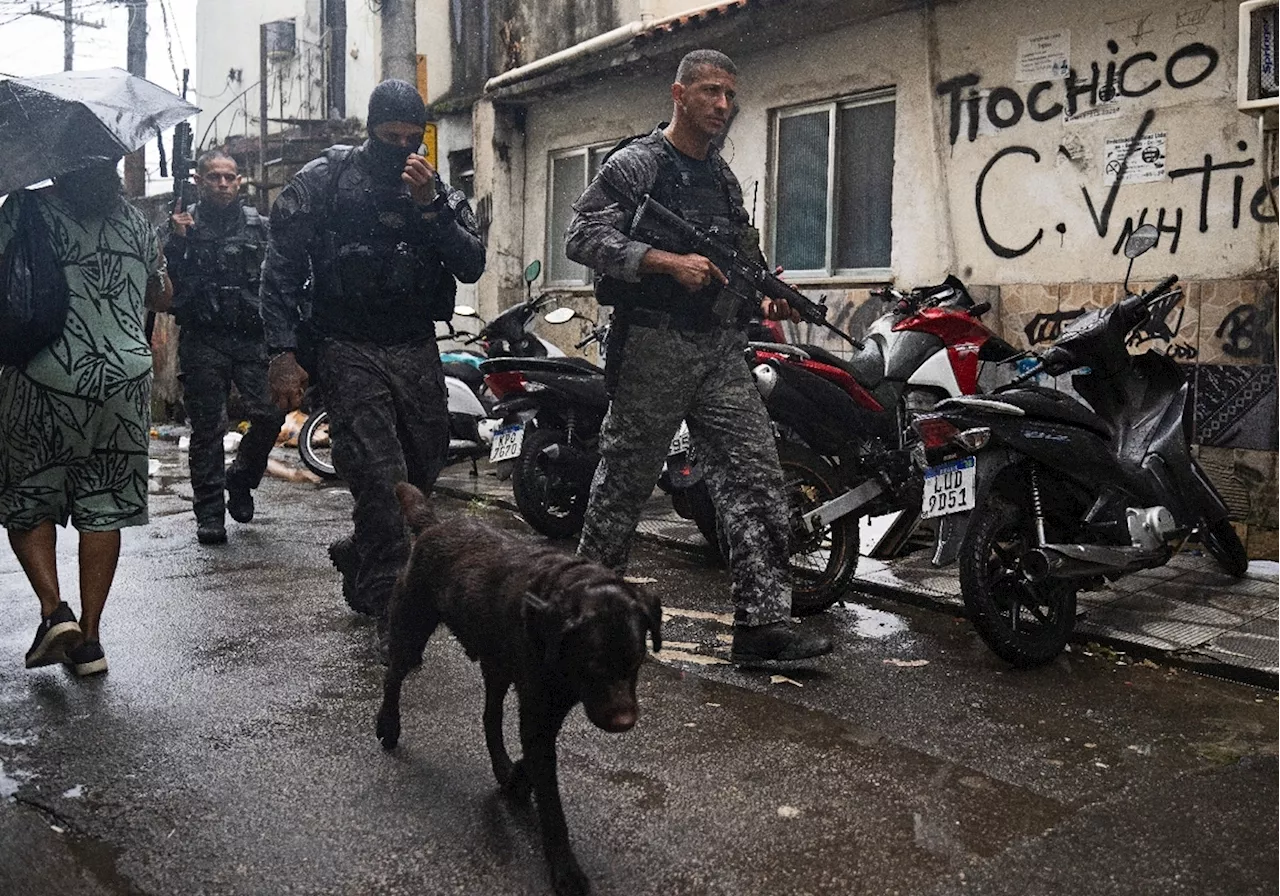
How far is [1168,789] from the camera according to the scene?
3.41 m

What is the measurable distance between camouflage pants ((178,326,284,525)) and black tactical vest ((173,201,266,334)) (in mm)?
100

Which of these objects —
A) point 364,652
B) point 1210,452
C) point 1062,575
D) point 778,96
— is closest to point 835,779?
point 1062,575

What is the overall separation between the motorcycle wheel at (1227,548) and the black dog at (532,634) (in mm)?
→ 3886

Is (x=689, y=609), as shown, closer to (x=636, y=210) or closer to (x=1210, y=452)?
(x=636, y=210)

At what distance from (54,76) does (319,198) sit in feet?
3.37

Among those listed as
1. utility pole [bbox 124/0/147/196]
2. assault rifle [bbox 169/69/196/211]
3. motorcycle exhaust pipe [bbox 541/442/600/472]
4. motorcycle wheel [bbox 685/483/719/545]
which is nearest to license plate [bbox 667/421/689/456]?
motorcycle wheel [bbox 685/483/719/545]

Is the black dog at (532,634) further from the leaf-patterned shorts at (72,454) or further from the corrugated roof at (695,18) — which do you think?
the corrugated roof at (695,18)

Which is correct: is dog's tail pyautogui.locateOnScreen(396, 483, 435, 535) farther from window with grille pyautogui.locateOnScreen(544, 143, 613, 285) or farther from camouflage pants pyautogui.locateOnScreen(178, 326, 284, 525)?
window with grille pyautogui.locateOnScreen(544, 143, 613, 285)

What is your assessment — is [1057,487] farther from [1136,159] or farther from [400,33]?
[400,33]

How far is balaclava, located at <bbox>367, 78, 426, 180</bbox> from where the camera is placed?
4457 mm

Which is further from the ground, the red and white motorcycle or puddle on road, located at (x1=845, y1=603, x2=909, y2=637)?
the red and white motorcycle

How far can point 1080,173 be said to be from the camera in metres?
7.78

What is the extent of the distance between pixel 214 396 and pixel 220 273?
0.70m

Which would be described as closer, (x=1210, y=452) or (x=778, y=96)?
(x=1210, y=452)
